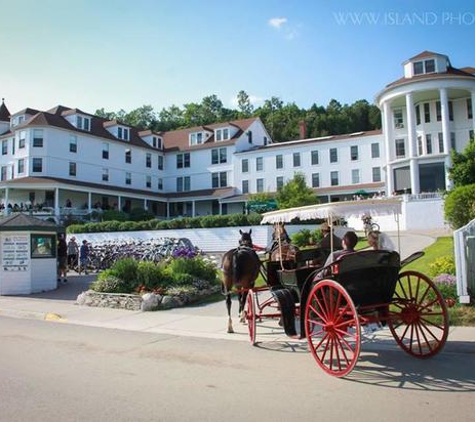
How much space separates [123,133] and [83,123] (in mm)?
6495

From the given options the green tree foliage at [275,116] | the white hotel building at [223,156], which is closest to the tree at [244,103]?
the green tree foliage at [275,116]

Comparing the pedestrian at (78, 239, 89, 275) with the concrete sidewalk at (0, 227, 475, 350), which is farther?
the pedestrian at (78, 239, 89, 275)

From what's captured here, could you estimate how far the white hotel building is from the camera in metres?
46.2

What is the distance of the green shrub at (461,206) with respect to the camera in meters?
16.9

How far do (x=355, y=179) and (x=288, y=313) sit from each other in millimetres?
48019

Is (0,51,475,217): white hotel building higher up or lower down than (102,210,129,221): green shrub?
higher up

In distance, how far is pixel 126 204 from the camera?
59062 millimetres

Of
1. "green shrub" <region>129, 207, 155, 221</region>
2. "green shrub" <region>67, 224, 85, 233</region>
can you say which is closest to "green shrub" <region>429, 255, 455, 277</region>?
"green shrub" <region>67, 224, 85, 233</region>

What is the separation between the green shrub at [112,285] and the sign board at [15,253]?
4.58 meters

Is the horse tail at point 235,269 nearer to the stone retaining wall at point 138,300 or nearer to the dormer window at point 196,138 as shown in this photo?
the stone retaining wall at point 138,300

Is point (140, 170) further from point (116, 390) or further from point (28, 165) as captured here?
point (116, 390)

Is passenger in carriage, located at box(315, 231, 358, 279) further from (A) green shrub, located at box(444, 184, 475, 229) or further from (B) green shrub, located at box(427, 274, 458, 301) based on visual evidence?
(A) green shrub, located at box(444, 184, 475, 229)

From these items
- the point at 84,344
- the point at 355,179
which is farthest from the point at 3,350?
the point at 355,179

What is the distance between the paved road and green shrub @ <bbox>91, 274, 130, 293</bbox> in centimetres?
588
